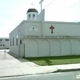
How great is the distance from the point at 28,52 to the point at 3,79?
14725 millimetres

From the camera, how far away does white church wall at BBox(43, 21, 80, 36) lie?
87.6 ft

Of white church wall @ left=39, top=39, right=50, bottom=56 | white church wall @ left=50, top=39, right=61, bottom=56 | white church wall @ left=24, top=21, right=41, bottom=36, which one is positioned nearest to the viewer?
white church wall @ left=24, top=21, right=41, bottom=36

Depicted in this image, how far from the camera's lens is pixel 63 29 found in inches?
1086

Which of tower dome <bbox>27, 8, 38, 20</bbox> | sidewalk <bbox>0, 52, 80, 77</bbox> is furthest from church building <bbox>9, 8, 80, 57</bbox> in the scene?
tower dome <bbox>27, 8, 38, 20</bbox>

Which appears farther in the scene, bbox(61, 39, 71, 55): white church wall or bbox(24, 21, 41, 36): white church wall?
bbox(61, 39, 71, 55): white church wall

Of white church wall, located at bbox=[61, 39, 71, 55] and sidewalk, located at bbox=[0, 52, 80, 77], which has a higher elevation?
white church wall, located at bbox=[61, 39, 71, 55]

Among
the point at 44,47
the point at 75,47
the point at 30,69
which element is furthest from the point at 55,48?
the point at 30,69

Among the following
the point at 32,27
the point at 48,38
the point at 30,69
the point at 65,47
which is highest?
the point at 32,27

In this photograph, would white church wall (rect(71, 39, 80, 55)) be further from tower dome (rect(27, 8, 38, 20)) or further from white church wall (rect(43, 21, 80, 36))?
tower dome (rect(27, 8, 38, 20))

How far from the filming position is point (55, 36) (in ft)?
87.2

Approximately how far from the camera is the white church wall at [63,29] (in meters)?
26.7

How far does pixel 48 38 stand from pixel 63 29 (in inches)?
126

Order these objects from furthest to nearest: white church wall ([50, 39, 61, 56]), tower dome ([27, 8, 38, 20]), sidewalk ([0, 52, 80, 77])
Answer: tower dome ([27, 8, 38, 20])
white church wall ([50, 39, 61, 56])
sidewalk ([0, 52, 80, 77])

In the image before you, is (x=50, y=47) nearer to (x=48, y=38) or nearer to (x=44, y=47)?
(x=44, y=47)
